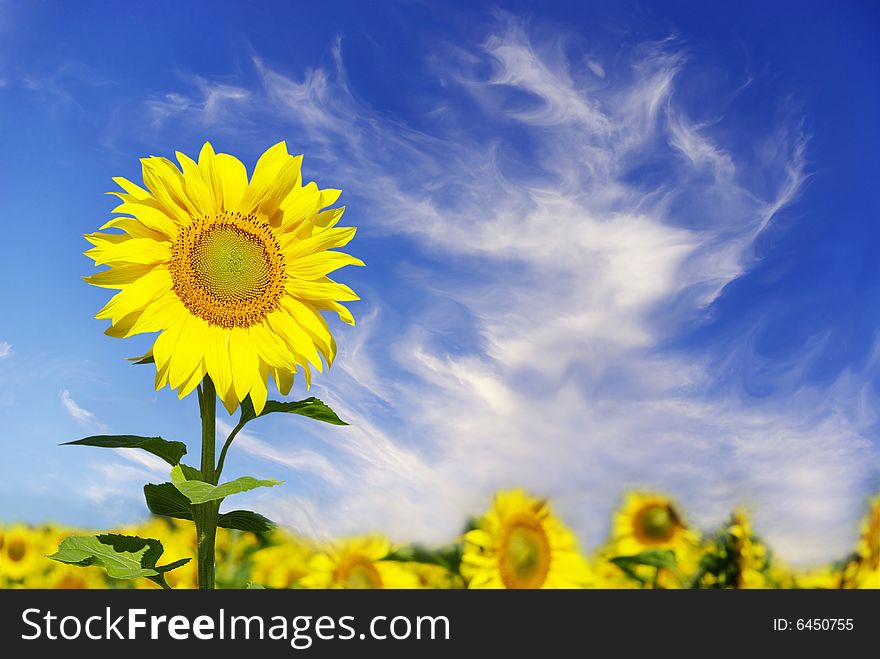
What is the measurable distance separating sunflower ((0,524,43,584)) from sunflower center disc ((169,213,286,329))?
2546mm

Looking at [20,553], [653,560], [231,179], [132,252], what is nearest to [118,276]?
[132,252]

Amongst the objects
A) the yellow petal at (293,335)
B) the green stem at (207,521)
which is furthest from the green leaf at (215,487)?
the yellow petal at (293,335)

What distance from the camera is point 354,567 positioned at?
1862 mm

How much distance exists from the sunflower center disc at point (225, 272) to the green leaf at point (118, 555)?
53 centimetres

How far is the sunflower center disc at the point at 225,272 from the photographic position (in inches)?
68.7

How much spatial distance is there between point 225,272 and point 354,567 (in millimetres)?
788

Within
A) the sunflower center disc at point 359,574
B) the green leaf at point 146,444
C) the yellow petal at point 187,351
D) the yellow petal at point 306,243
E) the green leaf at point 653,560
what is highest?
the yellow petal at point 306,243

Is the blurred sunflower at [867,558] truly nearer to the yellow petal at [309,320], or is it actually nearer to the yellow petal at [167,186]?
the yellow petal at [309,320]

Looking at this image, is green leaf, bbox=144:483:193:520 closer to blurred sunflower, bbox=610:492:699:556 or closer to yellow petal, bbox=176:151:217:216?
yellow petal, bbox=176:151:217:216

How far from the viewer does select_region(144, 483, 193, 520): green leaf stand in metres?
1.67

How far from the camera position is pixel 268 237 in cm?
180
